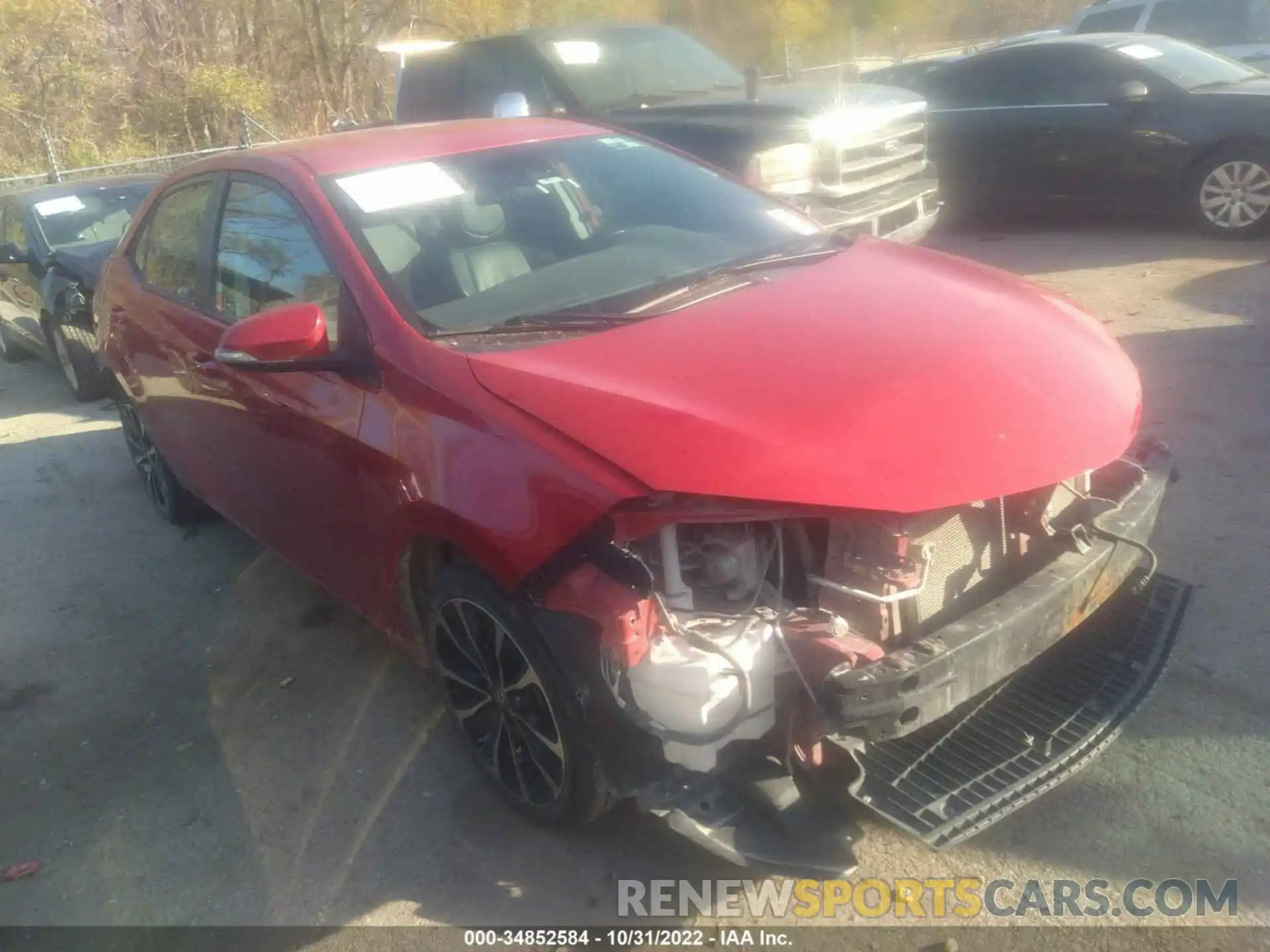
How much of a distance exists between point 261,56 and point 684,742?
69.8 feet

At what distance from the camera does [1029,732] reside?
272cm

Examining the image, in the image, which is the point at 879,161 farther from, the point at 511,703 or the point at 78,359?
the point at 78,359

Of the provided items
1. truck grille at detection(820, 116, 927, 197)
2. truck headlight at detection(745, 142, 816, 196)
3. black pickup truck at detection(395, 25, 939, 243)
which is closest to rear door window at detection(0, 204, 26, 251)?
black pickup truck at detection(395, 25, 939, 243)

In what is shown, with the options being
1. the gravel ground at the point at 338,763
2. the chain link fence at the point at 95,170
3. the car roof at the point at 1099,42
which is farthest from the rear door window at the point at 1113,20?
the chain link fence at the point at 95,170

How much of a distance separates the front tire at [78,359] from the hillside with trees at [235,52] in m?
10.3

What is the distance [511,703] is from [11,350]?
8.65 metres

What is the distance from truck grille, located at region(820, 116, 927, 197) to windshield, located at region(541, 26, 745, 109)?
1.36m

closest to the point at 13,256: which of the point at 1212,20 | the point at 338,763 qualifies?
the point at 338,763

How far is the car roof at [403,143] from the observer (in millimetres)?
3613

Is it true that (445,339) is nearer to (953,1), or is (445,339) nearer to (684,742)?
(684,742)

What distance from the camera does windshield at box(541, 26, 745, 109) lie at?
7918mm

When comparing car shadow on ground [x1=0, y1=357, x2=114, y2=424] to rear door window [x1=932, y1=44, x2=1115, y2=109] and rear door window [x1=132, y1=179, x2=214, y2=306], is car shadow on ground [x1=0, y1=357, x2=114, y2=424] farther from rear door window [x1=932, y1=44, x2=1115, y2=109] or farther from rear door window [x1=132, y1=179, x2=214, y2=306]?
rear door window [x1=932, y1=44, x2=1115, y2=109]

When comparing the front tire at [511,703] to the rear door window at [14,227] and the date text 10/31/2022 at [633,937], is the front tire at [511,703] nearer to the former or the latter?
the date text 10/31/2022 at [633,937]

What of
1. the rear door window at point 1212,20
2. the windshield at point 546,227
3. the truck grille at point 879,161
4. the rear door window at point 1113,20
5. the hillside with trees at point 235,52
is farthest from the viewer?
the hillside with trees at point 235,52
